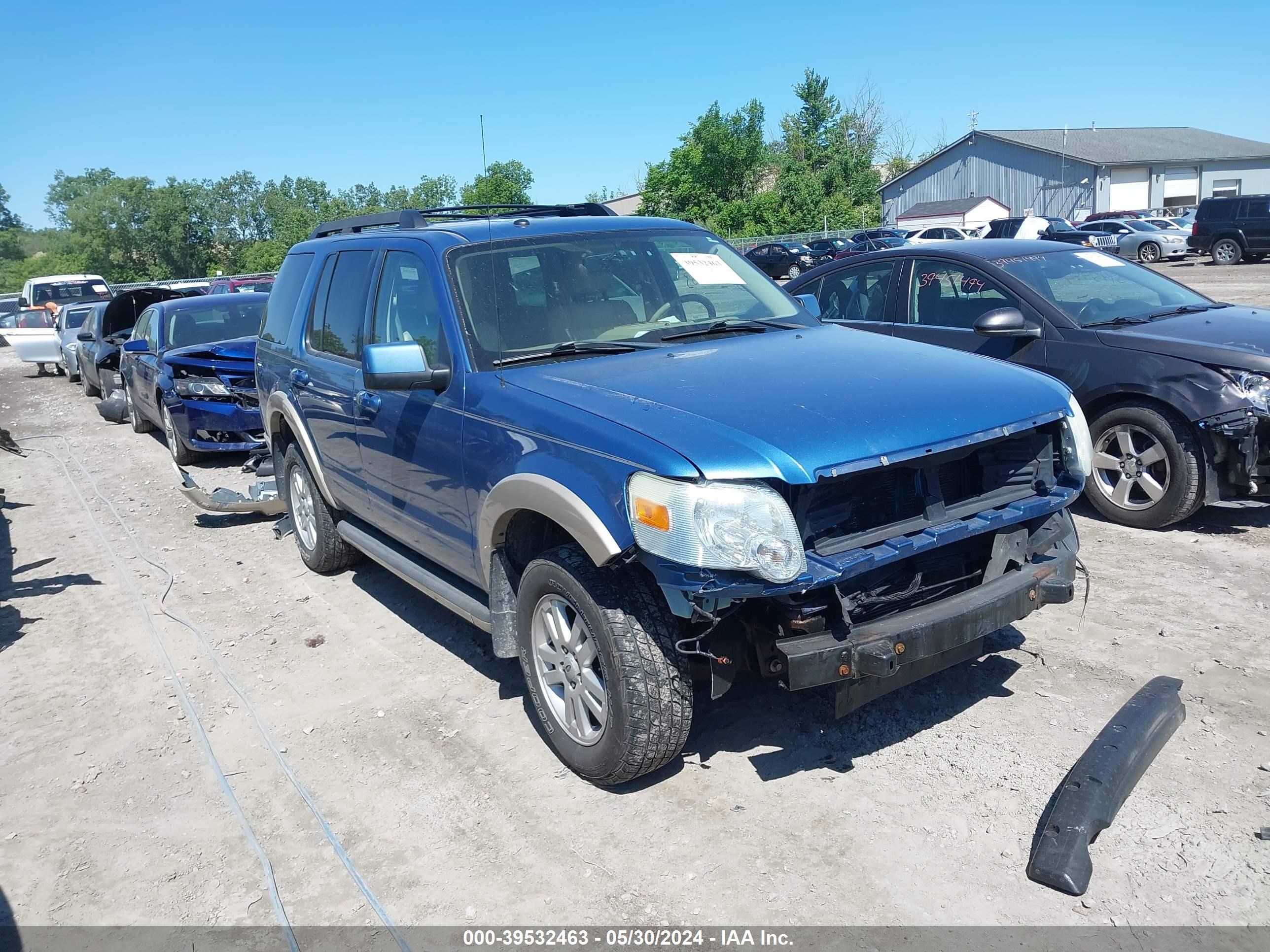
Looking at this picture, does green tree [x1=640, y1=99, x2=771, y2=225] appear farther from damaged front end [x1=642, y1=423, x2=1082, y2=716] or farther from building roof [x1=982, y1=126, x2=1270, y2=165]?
damaged front end [x1=642, y1=423, x2=1082, y2=716]

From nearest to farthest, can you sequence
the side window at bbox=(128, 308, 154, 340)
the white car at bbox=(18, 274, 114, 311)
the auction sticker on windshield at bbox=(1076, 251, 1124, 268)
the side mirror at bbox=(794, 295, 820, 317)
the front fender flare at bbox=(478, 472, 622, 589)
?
the front fender flare at bbox=(478, 472, 622, 589) → the side mirror at bbox=(794, 295, 820, 317) → the auction sticker on windshield at bbox=(1076, 251, 1124, 268) → the side window at bbox=(128, 308, 154, 340) → the white car at bbox=(18, 274, 114, 311)

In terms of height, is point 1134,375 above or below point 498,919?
above

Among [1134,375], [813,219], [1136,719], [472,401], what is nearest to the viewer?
[1136,719]

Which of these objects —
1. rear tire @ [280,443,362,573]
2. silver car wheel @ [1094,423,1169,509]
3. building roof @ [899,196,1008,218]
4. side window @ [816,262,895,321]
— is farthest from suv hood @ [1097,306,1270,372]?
building roof @ [899,196,1008,218]

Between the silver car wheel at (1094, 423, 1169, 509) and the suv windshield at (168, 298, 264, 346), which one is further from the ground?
the suv windshield at (168, 298, 264, 346)

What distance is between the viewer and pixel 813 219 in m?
59.0

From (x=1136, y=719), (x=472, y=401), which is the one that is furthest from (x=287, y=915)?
(x=1136, y=719)

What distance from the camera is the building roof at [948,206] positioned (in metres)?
56.6

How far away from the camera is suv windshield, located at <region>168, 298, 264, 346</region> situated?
444 inches

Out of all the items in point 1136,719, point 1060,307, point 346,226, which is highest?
point 346,226

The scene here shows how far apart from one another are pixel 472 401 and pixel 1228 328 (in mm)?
4793

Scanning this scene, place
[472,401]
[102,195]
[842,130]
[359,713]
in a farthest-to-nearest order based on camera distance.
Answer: [102,195]
[842,130]
[359,713]
[472,401]

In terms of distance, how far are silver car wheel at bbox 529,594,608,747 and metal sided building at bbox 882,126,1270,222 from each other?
60.5 m

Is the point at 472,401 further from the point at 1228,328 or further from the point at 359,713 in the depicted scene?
the point at 1228,328
